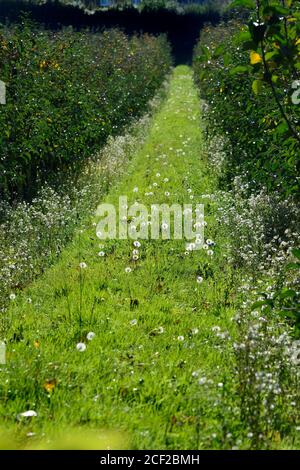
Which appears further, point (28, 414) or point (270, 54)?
point (28, 414)

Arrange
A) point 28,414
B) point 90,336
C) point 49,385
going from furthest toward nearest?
point 90,336 < point 49,385 < point 28,414

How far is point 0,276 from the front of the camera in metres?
5.29

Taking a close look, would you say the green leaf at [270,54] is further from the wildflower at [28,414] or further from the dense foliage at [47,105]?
the dense foliage at [47,105]

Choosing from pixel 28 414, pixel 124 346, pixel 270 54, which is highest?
pixel 270 54

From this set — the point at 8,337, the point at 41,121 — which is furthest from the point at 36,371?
the point at 41,121

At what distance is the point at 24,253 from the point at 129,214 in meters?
2.12

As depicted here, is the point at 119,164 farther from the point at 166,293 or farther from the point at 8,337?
the point at 8,337

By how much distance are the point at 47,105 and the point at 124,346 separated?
5.94 m

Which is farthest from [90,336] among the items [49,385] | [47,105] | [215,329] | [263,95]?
[47,105]

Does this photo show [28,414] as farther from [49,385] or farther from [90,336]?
[90,336]

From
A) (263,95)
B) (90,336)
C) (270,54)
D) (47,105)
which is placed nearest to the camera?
(270,54)

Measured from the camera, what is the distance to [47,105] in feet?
29.9

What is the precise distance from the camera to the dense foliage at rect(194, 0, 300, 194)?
2908 mm

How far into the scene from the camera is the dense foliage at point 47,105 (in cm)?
829
